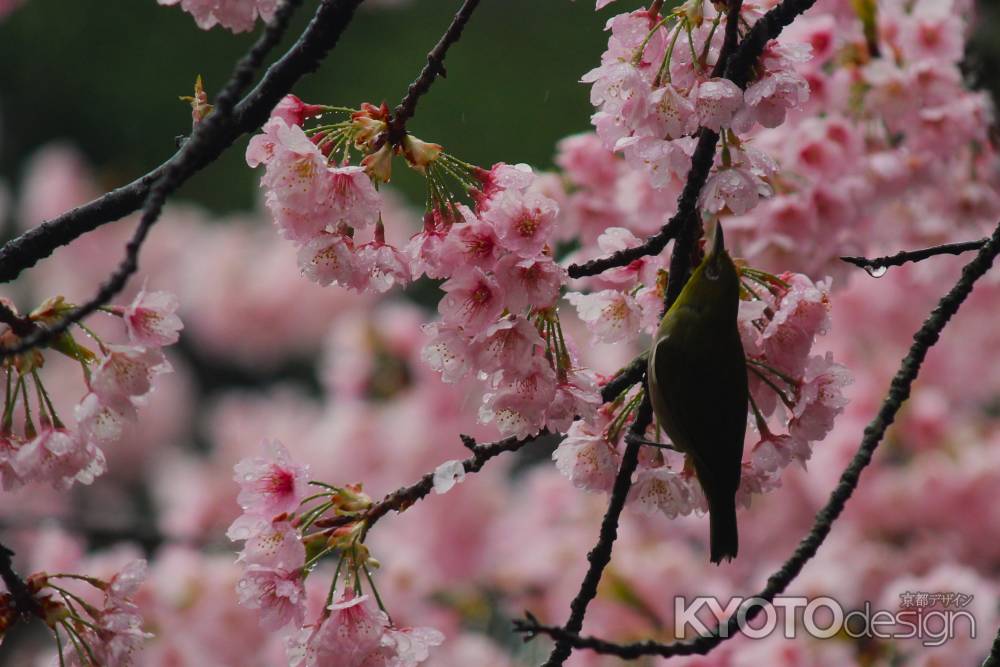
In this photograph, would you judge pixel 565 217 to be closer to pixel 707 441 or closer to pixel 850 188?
pixel 850 188

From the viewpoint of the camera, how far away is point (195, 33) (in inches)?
298

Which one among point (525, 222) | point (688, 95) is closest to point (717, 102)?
point (688, 95)

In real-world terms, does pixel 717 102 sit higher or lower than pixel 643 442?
higher

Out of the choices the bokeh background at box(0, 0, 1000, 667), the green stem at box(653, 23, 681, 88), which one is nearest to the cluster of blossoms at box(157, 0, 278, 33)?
the green stem at box(653, 23, 681, 88)

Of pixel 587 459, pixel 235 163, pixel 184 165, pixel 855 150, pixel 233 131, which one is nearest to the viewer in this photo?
pixel 184 165

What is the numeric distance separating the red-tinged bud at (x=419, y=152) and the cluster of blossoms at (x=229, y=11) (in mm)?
138

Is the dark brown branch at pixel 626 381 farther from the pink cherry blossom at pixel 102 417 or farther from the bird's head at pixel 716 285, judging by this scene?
the pink cherry blossom at pixel 102 417

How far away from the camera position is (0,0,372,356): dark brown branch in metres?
0.57

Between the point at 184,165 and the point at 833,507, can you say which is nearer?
the point at 184,165

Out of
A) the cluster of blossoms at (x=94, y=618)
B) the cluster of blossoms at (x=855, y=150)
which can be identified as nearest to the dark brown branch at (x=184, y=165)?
the cluster of blossoms at (x=94, y=618)

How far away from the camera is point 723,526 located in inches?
30.8

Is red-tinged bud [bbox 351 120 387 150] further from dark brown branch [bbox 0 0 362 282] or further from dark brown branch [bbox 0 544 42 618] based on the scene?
dark brown branch [bbox 0 544 42 618]

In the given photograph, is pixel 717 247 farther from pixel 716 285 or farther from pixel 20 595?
pixel 20 595

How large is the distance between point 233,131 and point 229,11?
0.11m
